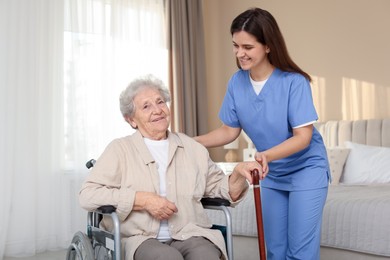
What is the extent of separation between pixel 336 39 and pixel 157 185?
340 cm

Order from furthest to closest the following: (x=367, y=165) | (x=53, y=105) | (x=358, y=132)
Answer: (x=53, y=105)
(x=358, y=132)
(x=367, y=165)

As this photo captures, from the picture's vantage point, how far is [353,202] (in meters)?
3.18

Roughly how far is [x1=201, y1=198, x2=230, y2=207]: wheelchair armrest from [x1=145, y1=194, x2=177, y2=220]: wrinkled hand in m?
0.23

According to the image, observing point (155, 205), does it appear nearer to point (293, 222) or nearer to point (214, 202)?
point (214, 202)

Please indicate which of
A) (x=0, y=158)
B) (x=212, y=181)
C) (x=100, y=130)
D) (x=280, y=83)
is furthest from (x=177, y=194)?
(x=100, y=130)

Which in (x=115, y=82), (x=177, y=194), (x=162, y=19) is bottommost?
(x=177, y=194)

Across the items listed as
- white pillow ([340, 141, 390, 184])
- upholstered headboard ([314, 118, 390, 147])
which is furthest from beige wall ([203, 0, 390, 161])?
white pillow ([340, 141, 390, 184])

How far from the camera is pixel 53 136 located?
486 centimetres

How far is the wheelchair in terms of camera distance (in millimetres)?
Answer: 2078

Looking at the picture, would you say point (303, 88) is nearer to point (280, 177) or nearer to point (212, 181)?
point (280, 177)

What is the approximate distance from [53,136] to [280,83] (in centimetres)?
292

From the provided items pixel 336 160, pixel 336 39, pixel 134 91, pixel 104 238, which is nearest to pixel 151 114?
pixel 134 91

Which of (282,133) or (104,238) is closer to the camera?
(104,238)

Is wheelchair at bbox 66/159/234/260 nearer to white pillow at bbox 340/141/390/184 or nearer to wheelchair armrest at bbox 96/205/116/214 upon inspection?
wheelchair armrest at bbox 96/205/116/214
